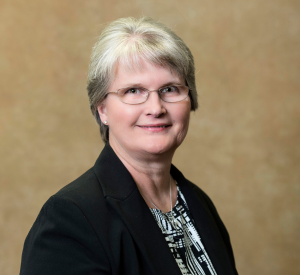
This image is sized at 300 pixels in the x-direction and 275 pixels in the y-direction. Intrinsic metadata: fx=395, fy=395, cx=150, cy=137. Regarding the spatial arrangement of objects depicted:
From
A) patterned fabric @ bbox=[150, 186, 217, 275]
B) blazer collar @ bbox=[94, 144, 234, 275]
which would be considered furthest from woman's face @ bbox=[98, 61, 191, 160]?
patterned fabric @ bbox=[150, 186, 217, 275]

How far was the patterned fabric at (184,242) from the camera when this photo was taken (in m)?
1.68

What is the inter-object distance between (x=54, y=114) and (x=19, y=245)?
1.01m

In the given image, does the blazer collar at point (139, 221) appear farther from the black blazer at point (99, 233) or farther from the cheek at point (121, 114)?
the cheek at point (121, 114)

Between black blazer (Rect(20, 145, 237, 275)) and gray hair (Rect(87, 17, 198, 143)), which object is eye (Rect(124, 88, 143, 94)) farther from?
black blazer (Rect(20, 145, 237, 275))

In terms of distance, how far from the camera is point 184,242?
175 centimetres

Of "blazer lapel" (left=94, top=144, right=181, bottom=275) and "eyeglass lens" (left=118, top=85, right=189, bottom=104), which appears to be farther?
"eyeglass lens" (left=118, top=85, right=189, bottom=104)

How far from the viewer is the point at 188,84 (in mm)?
1792

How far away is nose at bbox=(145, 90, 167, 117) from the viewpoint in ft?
5.28

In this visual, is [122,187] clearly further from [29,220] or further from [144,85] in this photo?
[29,220]

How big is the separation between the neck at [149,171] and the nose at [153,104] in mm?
189

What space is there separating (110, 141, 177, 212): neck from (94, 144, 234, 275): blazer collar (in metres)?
0.06

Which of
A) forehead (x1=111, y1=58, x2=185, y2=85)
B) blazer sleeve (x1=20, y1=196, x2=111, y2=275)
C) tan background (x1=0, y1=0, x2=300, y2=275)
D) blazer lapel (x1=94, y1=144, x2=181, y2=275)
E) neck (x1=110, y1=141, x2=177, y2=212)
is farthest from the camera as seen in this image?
tan background (x1=0, y1=0, x2=300, y2=275)

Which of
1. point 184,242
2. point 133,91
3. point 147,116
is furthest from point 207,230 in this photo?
point 133,91

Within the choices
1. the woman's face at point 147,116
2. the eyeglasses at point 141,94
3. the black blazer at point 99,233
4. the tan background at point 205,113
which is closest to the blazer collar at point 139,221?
the black blazer at point 99,233
